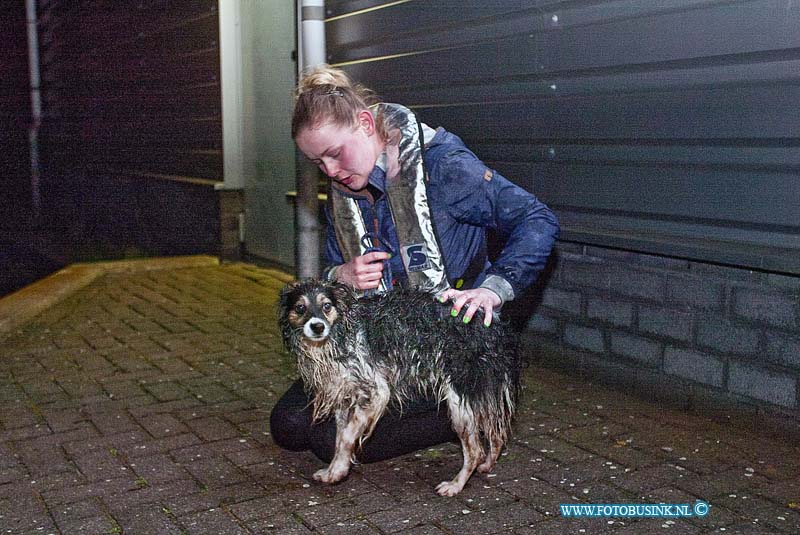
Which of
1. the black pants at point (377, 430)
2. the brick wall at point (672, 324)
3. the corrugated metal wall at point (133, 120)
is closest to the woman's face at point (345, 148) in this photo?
the black pants at point (377, 430)

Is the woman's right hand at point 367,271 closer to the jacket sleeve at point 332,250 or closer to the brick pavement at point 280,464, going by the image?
the jacket sleeve at point 332,250

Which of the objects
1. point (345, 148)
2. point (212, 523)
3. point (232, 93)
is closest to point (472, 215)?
point (345, 148)

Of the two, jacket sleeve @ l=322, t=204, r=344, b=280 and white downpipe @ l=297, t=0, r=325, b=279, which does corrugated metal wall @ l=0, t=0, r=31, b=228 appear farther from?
jacket sleeve @ l=322, t=204, r=344, b=280

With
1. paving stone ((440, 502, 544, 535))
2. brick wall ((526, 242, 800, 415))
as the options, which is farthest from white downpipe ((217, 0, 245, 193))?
paving stone ((440, 502, 544, 535))

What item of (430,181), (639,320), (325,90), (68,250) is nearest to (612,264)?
(639,320)

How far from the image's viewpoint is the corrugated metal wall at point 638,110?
4688mm

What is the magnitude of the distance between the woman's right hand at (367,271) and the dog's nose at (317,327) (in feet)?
1.28

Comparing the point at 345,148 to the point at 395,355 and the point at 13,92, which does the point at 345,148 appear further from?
the point at 13,92

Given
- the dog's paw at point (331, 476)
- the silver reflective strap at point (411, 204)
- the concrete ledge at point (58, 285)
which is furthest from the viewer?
the concrete ledge at point (58, 285)

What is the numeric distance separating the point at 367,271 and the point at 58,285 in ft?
19.8

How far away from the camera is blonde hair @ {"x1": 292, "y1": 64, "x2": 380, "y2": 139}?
3.88 metres

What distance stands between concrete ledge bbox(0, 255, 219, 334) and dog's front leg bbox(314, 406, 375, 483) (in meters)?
4.20

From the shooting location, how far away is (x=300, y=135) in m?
3.94

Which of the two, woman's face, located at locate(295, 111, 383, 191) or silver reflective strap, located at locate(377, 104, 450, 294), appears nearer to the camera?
woman's face, located at locate(295, 111, 383, 191)
